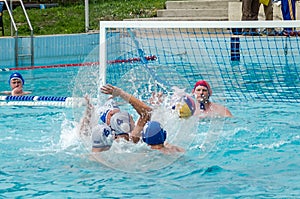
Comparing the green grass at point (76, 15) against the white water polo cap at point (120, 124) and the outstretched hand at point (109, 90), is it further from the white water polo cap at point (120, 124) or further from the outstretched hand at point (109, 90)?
the outstretched hand at point (109, 90)

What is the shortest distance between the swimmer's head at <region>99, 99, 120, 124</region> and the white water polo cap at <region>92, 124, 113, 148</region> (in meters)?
0.31

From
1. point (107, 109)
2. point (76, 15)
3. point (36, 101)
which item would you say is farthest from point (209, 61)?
point (76, 15)

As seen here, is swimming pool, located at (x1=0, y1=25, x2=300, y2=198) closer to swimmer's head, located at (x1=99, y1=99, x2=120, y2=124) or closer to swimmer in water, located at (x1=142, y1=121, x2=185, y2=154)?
swimmer in water, located at (x1=142, y1=121, x2=185, y2=154)

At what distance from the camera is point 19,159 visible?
6.14m

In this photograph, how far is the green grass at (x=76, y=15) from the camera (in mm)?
16797

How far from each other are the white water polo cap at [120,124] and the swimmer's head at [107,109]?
0.13 metres

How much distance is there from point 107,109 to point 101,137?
463 mm

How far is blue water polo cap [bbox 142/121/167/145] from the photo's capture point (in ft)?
17.8

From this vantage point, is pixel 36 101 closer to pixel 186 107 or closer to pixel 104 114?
pixel 104 114

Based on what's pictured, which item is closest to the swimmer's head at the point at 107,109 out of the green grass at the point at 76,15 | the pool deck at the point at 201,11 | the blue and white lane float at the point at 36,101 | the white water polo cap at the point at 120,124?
the white water polo cap at the point at 120,124

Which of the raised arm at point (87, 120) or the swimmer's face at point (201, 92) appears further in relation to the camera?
the swimmer's face at point (201, 92)

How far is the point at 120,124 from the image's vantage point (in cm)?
566

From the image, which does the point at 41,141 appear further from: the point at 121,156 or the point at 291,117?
the point at 291,117

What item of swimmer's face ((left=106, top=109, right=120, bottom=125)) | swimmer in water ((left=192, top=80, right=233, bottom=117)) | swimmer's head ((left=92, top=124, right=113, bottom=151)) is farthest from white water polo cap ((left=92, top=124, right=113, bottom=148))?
swimmer in water ((left=192, top=80, right=233, bottom=117))
